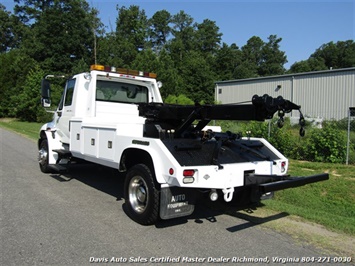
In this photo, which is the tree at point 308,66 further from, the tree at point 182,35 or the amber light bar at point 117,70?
the amber light bar at point 117,70

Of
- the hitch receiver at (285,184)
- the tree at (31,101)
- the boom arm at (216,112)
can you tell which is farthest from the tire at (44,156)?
the tree at (31,101)

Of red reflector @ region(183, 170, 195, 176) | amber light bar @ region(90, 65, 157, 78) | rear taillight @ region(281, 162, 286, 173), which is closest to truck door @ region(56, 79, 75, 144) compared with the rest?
amber light bar @ region(90, 65, 157, 78)

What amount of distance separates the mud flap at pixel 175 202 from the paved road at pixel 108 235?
0.30m

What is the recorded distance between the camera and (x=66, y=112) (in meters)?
8.28

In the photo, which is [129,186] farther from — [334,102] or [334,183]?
[334,102]

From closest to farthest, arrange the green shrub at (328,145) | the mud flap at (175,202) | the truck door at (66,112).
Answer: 1. the mud flap at (175,202)
2. the truck door at (66,112)
3. the green shrub at (328,145)

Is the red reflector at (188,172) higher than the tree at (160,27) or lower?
lower

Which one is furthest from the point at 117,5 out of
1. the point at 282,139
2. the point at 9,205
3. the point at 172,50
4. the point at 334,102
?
the point at 9,205

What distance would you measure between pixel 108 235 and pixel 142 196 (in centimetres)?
82

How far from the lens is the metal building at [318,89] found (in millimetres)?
29128

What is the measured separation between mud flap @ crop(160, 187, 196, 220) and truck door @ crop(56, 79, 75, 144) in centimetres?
404

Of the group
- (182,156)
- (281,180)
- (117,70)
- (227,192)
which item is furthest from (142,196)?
(117,70)

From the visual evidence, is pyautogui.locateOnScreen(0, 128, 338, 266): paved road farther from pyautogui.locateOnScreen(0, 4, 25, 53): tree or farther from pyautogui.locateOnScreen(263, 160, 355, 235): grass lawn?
pyautogui.locateOnScreen(0, 4, 25, 53): tree

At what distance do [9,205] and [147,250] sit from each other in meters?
3.26
